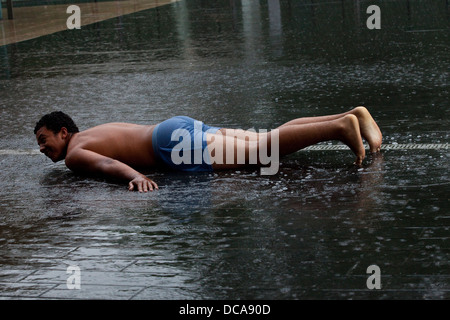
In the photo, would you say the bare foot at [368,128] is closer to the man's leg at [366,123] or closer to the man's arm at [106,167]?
the man's leg at [366,123]

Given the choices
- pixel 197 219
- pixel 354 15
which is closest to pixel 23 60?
pixel 354 15

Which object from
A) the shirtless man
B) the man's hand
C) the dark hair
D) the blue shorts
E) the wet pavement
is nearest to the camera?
the wet pavement

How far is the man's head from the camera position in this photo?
5770mm

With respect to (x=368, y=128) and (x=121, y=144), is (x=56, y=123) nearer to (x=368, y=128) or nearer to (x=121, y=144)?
(x=121, y=144)

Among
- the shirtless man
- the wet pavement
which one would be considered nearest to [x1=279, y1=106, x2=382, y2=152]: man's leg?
the shirtless man

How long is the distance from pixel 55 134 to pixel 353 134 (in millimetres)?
2063

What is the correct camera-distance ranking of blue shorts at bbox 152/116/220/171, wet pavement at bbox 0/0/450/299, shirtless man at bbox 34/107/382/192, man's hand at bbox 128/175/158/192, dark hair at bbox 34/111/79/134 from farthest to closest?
dark hair at bbox 34/111/79/134 → blue shorts at bbox 152/116/220/171 → shirtless man at bbox 34/107/382/192 → man's hand at bbox 128/175/158/192 → wet pavement at bbox 0/0/450/299

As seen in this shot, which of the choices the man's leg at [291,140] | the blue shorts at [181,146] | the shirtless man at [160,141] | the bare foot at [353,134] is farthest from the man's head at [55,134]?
the bare foot at [353,134]

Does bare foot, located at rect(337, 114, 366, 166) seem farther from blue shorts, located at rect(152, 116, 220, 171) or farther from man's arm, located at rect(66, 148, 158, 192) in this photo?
man's arm, located at rect(66, 148, 158, 192)

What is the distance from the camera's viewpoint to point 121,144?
5711mm

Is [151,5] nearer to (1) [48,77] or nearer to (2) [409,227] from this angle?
(1) [48,77]

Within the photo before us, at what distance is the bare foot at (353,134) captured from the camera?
5.29 metres

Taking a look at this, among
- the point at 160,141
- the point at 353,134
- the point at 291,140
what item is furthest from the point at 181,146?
the point at 353,134
